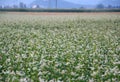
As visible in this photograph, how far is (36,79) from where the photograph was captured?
7.20 m

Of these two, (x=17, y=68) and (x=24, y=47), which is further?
(x=24, y=47)

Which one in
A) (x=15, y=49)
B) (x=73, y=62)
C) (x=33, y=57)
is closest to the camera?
(x=73, y=62)

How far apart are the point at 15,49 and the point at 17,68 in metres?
3.51

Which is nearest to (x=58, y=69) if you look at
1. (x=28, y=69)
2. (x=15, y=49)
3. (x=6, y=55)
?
(x=28, y=69)

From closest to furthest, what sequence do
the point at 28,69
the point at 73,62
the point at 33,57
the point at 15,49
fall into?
1. the point at 28,69
2. the point at 73,62
3. the point at 33,57
4. the point at 15,49

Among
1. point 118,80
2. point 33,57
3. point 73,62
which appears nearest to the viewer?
point 118,80

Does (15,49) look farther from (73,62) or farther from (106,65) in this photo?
(106,65)

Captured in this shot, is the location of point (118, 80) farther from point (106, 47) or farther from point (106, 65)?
point (106, 47)

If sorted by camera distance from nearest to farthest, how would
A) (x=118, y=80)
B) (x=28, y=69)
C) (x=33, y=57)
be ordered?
1. (x=118, y=80)
2. (x=28, y=69)
3. (x=33, y=57)

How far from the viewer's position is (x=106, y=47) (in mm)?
12492

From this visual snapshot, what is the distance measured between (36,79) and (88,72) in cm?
175

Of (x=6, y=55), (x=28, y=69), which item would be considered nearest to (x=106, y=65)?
(x=28, y=69)

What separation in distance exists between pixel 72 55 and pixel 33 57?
1.44 metres

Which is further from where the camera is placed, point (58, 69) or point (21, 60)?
point (21, 60)
